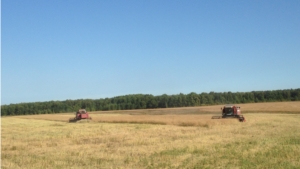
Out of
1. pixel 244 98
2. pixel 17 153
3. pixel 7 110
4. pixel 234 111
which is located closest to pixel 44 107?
pixel 7 110

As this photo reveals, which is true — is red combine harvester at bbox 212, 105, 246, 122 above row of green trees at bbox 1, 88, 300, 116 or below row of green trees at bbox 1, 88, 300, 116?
below

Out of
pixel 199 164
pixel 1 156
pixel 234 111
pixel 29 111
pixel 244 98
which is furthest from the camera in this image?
pixel 29 111

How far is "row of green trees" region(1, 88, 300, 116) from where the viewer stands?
113 m

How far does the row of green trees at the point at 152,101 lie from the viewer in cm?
11344

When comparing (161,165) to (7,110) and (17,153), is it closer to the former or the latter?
(17,153)

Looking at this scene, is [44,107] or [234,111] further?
[44,107]

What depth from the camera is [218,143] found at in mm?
18984

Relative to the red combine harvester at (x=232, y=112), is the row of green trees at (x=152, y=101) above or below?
above

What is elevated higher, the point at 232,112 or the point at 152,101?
the point at 152,101

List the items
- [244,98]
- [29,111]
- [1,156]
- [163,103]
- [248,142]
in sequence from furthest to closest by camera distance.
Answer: [29,111] < [163,103] < [244,98] < [248,142] < [1,156]

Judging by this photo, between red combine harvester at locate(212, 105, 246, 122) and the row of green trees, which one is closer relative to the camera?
red combine harvester at locate(212, 105, 246, 122)

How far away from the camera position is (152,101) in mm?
126750

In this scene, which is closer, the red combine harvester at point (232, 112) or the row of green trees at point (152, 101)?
the red combine harvester at point (232, 112)

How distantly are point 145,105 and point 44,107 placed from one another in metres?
38.2
